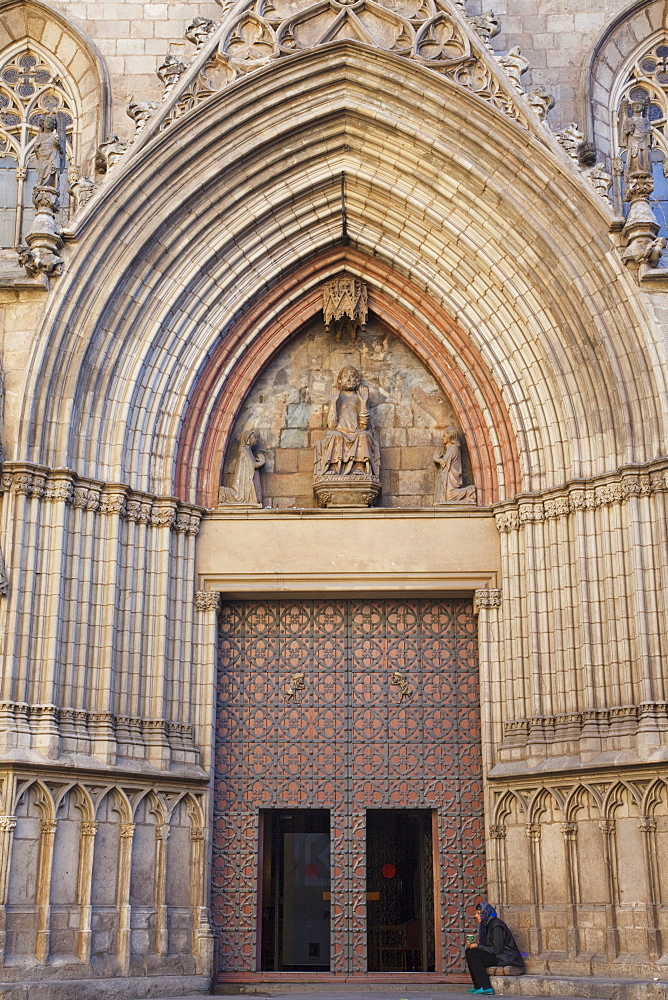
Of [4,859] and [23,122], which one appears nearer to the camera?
[4,859]

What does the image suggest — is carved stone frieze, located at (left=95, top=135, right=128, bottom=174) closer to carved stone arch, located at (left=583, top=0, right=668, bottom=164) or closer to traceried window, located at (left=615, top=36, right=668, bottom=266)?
carved stone arch, located at (left=583, top=0, right=668, bottom=164)

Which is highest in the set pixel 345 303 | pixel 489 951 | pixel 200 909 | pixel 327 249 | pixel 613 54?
pixel 613 54

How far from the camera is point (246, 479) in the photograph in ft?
54.2

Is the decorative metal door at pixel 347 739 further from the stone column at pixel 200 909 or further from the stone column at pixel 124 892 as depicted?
the stone column at pixel 124 892

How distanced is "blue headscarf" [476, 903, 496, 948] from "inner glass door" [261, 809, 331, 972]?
3459mm

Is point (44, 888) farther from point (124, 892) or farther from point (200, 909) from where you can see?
point (200, 909)

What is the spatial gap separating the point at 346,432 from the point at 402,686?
3182mm

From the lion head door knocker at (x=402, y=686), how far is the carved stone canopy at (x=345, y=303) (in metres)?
4.49

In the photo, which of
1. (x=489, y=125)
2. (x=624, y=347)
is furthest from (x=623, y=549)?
(x=489, y=125)

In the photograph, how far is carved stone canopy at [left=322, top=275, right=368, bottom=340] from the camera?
1692cm

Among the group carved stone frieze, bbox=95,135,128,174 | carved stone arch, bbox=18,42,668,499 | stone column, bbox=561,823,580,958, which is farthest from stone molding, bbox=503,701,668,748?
carved stone frieze, bbox=95,135,128,174

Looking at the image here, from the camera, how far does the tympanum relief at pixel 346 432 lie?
16391mm

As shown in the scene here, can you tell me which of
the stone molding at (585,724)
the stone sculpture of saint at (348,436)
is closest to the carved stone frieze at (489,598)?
the stone molding at (585,724)

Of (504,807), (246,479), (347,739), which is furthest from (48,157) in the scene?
(504,807)
